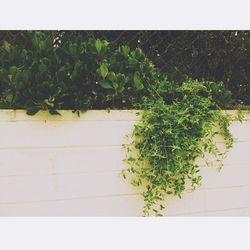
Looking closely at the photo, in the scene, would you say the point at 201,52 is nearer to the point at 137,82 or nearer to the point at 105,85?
the point at 137,82

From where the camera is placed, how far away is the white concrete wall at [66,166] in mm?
2748

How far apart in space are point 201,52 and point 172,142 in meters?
1.28

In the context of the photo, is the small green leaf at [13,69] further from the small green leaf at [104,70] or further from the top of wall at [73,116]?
the small green leaf at [104,70]

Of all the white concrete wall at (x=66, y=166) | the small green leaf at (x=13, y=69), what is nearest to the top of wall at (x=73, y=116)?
the white concrete wall at (x=66, y=166)

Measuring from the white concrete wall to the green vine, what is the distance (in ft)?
0.33

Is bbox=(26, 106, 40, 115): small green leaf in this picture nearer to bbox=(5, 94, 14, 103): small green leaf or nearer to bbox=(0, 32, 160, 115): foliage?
bbox=(0, 32, 160, 115): foliage

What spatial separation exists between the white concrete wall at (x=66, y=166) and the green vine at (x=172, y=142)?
0.33 ft

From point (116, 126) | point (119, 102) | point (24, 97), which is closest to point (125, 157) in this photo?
point (116, 126)

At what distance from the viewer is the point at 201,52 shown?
372 centimetres

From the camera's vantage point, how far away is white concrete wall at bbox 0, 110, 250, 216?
9.02 feet

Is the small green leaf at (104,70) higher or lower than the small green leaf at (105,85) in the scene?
higher

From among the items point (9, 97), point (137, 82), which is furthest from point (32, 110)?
point (137, 82)

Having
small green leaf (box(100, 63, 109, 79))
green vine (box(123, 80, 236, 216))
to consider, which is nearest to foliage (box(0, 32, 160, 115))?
small green leaf (box(100, 63, 109, 79))

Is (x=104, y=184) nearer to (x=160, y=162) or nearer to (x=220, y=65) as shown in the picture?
(x=160, y=162)
